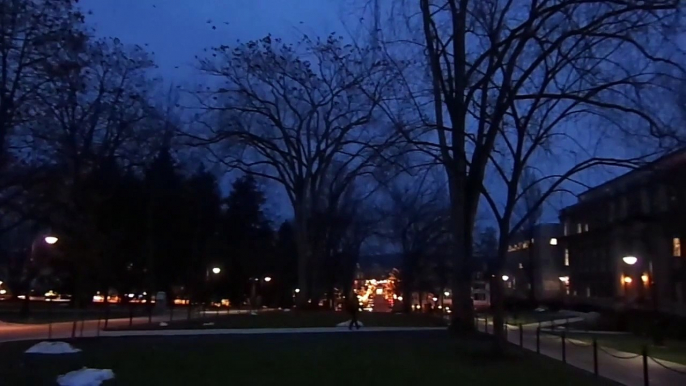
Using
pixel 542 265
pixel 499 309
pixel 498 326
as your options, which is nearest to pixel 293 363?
pixel 498 326

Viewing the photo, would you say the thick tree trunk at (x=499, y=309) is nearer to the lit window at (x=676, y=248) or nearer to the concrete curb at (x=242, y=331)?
the concrete curb at (x=242, y=331)

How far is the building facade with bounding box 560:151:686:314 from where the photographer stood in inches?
901

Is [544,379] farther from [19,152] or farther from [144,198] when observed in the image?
[144,198]

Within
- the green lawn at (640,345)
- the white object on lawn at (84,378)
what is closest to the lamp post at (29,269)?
the green lawn at (640,345)

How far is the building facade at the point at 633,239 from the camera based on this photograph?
22875 millimetres

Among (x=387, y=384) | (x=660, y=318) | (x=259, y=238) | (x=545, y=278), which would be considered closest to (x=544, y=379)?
(x=387, y=384)

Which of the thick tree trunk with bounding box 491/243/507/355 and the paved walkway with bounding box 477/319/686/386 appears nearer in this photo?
the paved walkway with bounding box 477/319/686/386

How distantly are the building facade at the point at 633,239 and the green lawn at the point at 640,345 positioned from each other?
351 cm

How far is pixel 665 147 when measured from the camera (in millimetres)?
21234

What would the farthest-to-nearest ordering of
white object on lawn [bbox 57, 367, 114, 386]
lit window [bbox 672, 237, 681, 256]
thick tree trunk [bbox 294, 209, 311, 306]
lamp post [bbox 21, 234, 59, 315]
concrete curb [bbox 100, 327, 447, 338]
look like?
lamp post [bbox 21, 234, 59, 315]
lit window [bbox 672, 237, 681, 256]
thick tree trunk [bbox 294, 209, 311, 306]
concrete curb [bbox 100, 327, 447, 338]
white object on lawn [bbox 57, 367, 114, 386]

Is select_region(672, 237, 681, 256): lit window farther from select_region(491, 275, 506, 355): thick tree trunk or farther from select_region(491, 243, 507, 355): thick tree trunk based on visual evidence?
select_region(491, 275, 506, 355): thick tree trunk

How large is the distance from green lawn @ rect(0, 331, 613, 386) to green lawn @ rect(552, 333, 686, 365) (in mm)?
4602

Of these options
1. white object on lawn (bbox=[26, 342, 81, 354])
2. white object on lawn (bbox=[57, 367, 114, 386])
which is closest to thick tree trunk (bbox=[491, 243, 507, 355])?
white object on lawn (bbox=[57, 367, 114, 386])

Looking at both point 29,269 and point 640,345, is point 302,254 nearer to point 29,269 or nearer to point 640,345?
point 29,269
